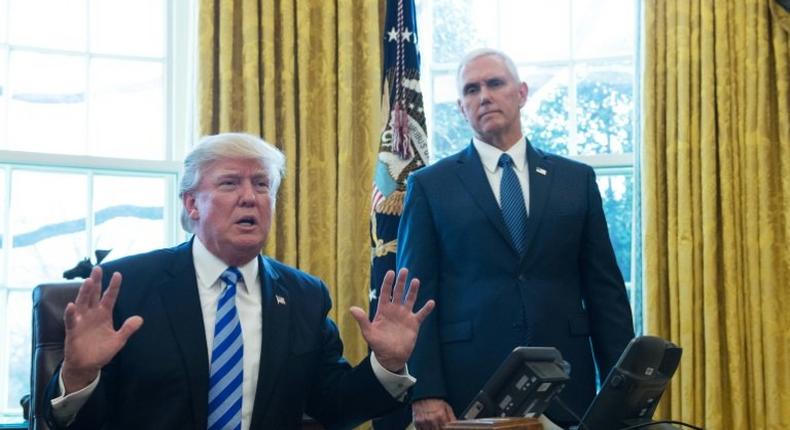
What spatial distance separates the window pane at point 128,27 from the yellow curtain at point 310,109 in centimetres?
44

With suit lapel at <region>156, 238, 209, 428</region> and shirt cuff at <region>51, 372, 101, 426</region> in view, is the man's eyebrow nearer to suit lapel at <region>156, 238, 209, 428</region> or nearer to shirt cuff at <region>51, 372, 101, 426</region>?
suit lapel at <region>156, 238, 209, 428</region>

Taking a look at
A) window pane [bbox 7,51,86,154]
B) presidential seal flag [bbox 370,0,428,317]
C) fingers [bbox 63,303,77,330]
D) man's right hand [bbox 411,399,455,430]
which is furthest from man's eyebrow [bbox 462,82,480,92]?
window pane [bbox 7,51,86,154]

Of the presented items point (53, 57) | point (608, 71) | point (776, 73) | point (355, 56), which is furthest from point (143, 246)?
point (776, 73)

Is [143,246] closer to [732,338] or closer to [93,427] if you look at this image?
[93,427]

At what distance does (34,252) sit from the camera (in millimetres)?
3967

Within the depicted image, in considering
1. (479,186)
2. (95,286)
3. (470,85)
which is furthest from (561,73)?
(95,286)

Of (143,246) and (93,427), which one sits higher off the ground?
(143,246)

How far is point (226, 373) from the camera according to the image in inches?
→ 100

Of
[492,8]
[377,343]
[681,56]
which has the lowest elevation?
[377,343]

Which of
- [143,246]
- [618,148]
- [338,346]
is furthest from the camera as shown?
[618,148]

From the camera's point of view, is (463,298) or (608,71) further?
(608,71)

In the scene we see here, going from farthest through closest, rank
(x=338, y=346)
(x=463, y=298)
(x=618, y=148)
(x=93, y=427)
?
(x=618, y=148) → (x=463, y=298) → (x=338, y=346) → (x=93, y=427)

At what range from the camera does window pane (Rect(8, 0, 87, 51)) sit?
4.15 m

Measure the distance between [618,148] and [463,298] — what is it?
5.35ft
